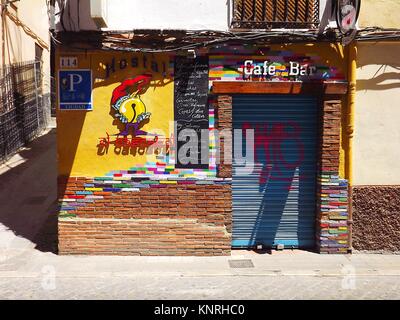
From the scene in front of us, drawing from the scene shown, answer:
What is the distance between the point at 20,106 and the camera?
1683cm

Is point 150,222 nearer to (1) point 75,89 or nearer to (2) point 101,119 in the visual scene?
(2) point 101,119

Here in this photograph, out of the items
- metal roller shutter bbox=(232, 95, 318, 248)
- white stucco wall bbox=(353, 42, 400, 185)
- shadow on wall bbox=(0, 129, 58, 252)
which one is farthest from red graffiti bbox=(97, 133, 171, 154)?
white stucco wall bbox=(353, 42, 400, 185)

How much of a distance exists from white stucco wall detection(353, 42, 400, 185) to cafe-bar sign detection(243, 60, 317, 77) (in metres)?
0.98

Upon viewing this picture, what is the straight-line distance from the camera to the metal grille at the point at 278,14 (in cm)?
876

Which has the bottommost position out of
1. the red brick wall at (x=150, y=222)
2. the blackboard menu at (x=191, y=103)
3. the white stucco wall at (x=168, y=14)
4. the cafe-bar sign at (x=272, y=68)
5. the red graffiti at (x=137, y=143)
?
the red brick wall at (x=150, y=222)

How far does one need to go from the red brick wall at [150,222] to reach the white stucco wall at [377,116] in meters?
2.48

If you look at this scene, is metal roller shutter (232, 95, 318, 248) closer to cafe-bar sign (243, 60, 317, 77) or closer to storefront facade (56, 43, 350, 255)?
storefront facade (56, 43, 350, 255)

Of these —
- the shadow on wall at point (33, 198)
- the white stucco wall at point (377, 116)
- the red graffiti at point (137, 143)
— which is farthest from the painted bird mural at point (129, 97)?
the white stucco wall at point (377, 116)

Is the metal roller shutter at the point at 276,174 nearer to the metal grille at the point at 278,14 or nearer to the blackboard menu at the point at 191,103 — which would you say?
the blackboard menu at the point at 191,103

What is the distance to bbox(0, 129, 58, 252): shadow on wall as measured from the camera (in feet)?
32.9

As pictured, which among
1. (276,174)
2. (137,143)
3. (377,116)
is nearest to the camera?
(137,143)

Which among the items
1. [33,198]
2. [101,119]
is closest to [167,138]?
[101,119]

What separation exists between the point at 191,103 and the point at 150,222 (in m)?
2.14

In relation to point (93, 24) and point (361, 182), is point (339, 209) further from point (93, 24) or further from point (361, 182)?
point (93, 24)
